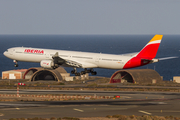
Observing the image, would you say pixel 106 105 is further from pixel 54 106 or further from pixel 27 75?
pixel 27 75

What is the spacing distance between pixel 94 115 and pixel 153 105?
14350 mm

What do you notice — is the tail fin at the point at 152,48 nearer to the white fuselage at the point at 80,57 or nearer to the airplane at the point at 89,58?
the airplane at the point at 89,58

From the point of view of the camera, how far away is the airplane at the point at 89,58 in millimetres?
69750

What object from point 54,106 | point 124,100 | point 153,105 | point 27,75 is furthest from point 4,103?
point 27,75

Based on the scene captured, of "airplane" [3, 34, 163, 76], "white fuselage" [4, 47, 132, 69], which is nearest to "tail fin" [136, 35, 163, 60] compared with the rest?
"airplane" [3, 34, 163, 76]

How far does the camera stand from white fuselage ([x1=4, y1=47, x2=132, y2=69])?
7125 cm

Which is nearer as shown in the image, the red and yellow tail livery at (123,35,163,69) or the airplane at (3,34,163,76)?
the red and yellow tail livery at (123,35,163,69)

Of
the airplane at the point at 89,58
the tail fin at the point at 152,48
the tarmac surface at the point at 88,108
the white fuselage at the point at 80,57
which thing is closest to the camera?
the tarmac surface at the point at 88,108

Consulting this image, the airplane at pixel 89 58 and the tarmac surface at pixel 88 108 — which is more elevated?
the airplane at pixel 89 58

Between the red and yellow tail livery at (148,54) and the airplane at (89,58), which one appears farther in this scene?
the airplane at (89,58)

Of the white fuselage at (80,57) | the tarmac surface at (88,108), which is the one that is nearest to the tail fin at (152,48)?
the white fuselage at (80,57)

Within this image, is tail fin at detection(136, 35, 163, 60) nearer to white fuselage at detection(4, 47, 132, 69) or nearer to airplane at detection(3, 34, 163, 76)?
airplane at detection(3, 34, 163, 76)

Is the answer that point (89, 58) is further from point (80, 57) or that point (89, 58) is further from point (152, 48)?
point (152, 48)

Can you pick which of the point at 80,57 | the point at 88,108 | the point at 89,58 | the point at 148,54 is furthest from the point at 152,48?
the point at 88,108
